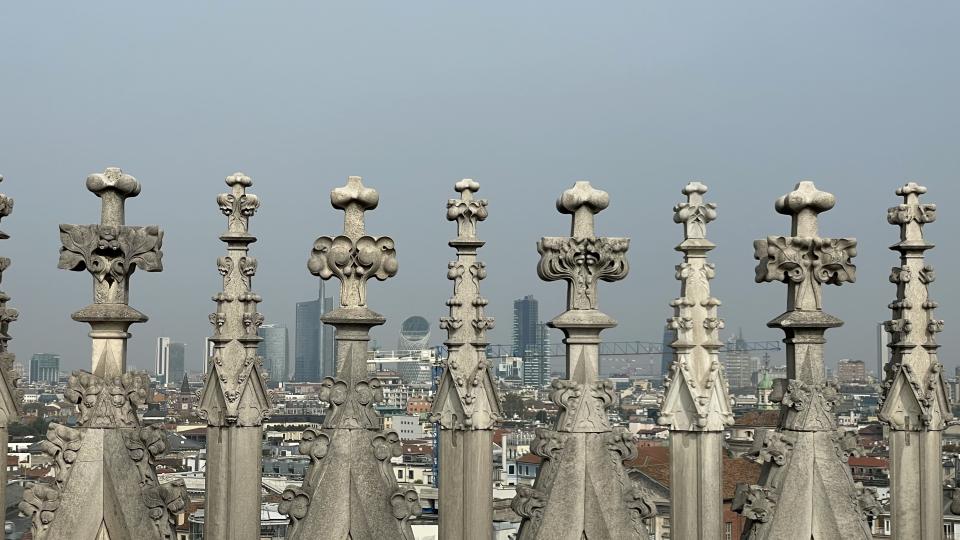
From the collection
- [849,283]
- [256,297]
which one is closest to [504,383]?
[256,297]

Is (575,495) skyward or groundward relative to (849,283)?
groundward

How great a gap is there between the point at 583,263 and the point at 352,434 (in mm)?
1784

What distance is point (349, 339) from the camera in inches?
285

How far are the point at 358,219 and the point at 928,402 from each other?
5589 millimetres

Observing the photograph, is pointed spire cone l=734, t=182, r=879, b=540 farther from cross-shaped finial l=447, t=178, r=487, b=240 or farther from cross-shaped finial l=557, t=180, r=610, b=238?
→ cross-shaped finial l=447, t=178, r=487, b=240

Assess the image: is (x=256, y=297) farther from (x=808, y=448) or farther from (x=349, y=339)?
(x=808, y=448)

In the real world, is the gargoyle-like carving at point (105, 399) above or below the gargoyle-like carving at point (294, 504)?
above

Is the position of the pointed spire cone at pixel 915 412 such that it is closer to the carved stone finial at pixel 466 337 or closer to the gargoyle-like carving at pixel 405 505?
the carved stone finial at pixel 466 337

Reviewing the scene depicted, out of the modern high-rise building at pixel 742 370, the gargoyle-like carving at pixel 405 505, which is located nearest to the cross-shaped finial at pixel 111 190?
the gargoyle-like carving at pixel 405 505

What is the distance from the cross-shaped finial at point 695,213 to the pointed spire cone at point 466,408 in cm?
196

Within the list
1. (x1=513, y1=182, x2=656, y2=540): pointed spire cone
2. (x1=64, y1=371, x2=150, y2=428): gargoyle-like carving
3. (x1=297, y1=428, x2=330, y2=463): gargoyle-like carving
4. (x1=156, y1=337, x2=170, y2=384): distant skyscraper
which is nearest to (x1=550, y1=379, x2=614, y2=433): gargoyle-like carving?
(x1=513, y1=182, x2=656, y2=540): pointed spire cone

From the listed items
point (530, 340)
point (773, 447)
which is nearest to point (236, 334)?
point (773, 447)

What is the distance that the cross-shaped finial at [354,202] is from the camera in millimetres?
7340

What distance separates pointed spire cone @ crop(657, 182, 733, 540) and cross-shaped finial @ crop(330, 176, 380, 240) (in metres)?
4.14
